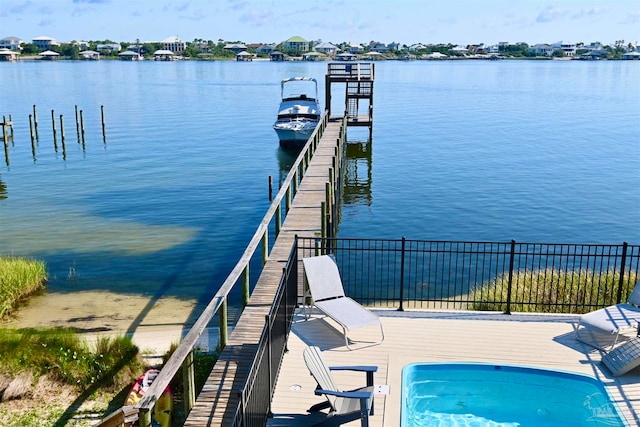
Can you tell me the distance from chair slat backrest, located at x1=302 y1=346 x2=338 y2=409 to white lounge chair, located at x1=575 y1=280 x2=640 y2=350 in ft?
15.6

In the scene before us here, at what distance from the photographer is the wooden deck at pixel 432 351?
28.3 ft

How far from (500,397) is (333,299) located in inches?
127

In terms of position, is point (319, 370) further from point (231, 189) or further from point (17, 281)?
point (231, 189)

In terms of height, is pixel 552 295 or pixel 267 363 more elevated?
pixel 267 363

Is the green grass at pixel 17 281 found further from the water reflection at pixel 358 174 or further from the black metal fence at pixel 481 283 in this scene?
the water reflection at pixel 358 174

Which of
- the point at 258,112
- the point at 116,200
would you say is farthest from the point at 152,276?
the point at 258,112

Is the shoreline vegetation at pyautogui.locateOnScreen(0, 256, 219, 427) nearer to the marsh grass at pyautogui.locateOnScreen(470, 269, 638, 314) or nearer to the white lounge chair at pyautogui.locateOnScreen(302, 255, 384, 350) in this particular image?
the white lounge chair at pyautogui.locateOnScreen(302, 255, 384, 350)

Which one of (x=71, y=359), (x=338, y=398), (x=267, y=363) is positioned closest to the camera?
(x=338, y=398)

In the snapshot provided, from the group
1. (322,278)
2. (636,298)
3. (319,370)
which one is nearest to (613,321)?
(636,298)

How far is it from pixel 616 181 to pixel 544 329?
29052 mm

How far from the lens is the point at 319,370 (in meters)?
7.92

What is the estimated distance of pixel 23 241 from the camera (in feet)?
81.1

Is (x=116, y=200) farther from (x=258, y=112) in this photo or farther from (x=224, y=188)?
(x=258, y=112)

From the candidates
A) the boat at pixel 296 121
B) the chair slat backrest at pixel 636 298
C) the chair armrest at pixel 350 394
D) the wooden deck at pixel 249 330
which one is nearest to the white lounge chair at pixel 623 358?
the chair slat backrest at pixel 636 298
